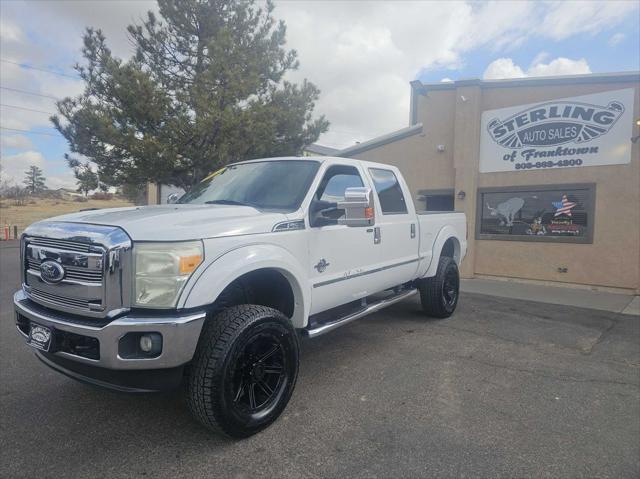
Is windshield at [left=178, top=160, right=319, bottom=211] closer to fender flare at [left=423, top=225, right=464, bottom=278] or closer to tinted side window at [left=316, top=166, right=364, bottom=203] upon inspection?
tinted side window at [left=316, top=166, right=364, bottom=203]

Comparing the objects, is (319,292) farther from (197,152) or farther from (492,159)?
(197,152)

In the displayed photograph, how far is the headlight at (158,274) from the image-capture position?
2.52m

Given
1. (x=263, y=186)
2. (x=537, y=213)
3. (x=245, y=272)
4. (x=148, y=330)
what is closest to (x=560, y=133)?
(x=537, y=213)

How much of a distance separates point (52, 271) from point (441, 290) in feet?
15.3

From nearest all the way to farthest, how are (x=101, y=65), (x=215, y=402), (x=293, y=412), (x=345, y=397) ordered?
1. (x=215, y=402)
2. (x=293, y=412)
3. (x=345, y=397)
4. (x=101, y=65)

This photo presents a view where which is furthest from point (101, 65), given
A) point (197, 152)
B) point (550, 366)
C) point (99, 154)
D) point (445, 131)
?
point (550, 366)

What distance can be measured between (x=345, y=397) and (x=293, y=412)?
0.48 m

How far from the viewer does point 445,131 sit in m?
10.8

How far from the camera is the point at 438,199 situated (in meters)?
11.4

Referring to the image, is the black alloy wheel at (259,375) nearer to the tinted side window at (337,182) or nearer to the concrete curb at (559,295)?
the tinted side window at (337,182)

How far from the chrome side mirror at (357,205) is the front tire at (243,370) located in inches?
35.7

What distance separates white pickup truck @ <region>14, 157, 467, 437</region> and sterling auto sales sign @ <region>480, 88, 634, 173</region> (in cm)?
744

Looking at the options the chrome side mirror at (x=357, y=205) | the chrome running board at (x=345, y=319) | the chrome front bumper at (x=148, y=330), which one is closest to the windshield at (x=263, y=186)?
the chrome side mirror at (x=357, y=205)

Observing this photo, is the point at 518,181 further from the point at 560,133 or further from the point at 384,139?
the point at 384,139
